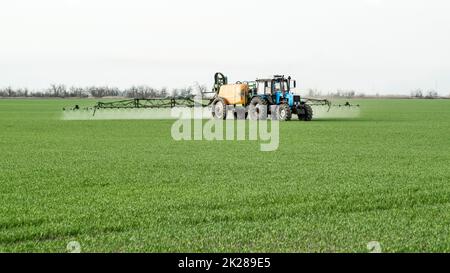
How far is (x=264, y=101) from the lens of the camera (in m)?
31.1

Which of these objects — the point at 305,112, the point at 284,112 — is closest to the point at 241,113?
the point at 284,112

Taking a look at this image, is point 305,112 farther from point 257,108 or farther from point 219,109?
point 219,109

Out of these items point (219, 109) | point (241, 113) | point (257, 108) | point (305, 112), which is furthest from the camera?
point (219, 109)

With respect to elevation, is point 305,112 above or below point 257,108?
below

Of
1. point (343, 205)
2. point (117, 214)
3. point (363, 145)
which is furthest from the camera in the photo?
point (363, 145)

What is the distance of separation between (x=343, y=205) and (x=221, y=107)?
24.8 m

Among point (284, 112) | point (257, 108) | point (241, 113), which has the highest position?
point (257, 108)

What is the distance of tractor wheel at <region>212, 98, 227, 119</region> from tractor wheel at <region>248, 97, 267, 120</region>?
1907 mm

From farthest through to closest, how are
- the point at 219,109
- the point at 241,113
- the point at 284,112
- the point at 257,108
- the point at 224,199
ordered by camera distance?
the point at 219,109 < the point at 241,113 < the point at 257,108 < the point at 284,112 < the point at 224,199

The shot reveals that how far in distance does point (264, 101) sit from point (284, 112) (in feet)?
3.95

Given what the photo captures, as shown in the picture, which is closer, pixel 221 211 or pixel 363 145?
pixel 221 211

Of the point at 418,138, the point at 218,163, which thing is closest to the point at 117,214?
the point at 218,163
